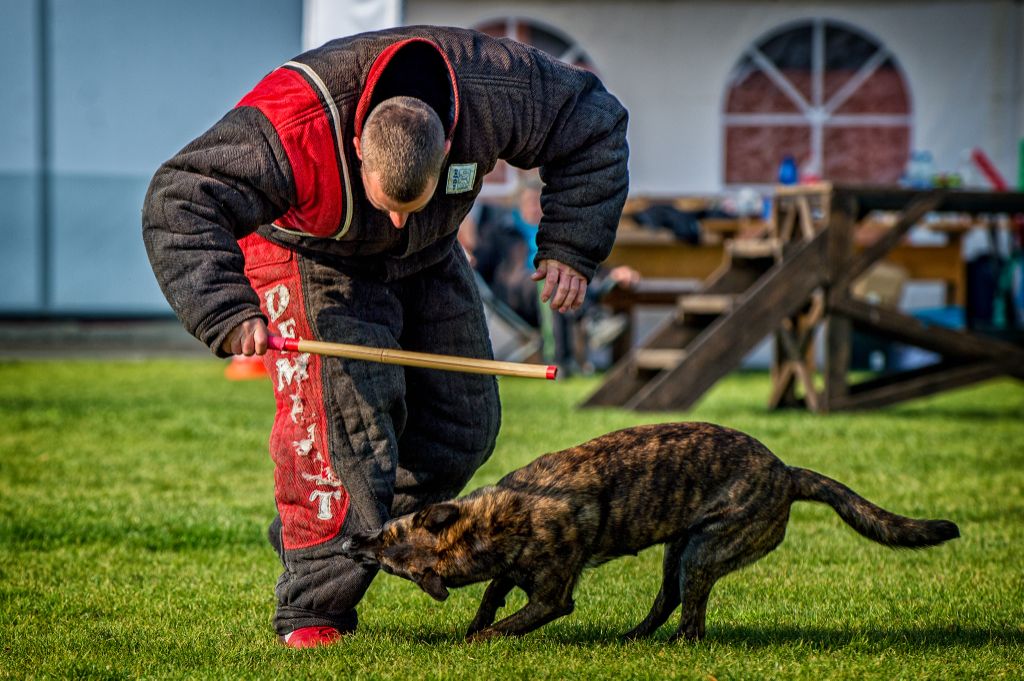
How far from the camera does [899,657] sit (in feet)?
12.1

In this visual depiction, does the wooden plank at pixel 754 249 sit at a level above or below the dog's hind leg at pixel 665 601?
above

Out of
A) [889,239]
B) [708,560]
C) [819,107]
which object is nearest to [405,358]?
[708,560]

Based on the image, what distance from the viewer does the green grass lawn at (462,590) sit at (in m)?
3.63

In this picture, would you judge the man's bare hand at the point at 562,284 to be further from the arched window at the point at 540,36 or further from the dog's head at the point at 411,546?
the arched window at the point at 540,36

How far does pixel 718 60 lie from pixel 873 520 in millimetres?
11466

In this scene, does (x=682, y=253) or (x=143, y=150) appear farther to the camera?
(x=143, y=150)

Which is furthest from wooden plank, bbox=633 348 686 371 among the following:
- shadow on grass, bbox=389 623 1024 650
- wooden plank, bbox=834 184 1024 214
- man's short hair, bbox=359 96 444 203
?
man's short hair, bbox=359 96 444 203

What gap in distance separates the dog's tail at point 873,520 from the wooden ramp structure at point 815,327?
550 cm

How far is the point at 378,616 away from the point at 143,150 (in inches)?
509

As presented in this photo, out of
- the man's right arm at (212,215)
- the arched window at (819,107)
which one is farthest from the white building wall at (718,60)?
the man's right arm at (212,215)

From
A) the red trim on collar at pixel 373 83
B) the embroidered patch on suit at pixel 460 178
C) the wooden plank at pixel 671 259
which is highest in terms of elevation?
the red trim on collar at pixel 373 83

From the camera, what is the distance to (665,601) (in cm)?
399

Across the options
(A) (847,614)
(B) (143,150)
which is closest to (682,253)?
(B) (143,150)

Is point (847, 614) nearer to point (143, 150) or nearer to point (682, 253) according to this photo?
point (682, 253)
